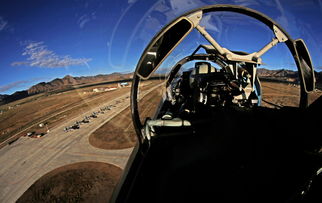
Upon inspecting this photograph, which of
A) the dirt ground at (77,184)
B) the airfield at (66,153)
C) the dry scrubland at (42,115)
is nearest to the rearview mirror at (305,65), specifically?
the airfield at (66,153)

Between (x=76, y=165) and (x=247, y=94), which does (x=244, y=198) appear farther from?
(x=76, y=165)

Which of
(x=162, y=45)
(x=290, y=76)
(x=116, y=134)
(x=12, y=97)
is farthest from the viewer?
(x=12, y=97)

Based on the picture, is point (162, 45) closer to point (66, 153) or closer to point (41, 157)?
point (66, 153)

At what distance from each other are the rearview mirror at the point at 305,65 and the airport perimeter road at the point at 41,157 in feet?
51.0

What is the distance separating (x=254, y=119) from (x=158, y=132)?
135 cm

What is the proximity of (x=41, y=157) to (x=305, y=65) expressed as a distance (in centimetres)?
2633

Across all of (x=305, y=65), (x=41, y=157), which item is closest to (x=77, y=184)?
(x=41, y=157)

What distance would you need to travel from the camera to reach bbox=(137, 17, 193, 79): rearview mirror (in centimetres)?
159

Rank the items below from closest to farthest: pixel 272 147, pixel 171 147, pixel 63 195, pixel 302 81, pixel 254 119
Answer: pixel 272 147 → pixel 254 119 → pixel 302 81 → pixel 171 147 → pixel 63 195

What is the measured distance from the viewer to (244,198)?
3.27 feet

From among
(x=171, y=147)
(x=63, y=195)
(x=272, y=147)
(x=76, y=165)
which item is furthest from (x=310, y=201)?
(x=76, y=165)

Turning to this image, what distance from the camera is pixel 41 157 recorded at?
1878cm

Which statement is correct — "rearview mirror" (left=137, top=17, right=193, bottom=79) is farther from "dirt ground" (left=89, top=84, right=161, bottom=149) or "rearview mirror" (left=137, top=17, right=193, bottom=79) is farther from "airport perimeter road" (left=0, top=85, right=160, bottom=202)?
"airport perimeter road" (left=0, top=85, right=160, bottom=202)

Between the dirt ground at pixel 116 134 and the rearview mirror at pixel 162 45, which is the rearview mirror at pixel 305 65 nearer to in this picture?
the rearview mirror at pixel 162 45
